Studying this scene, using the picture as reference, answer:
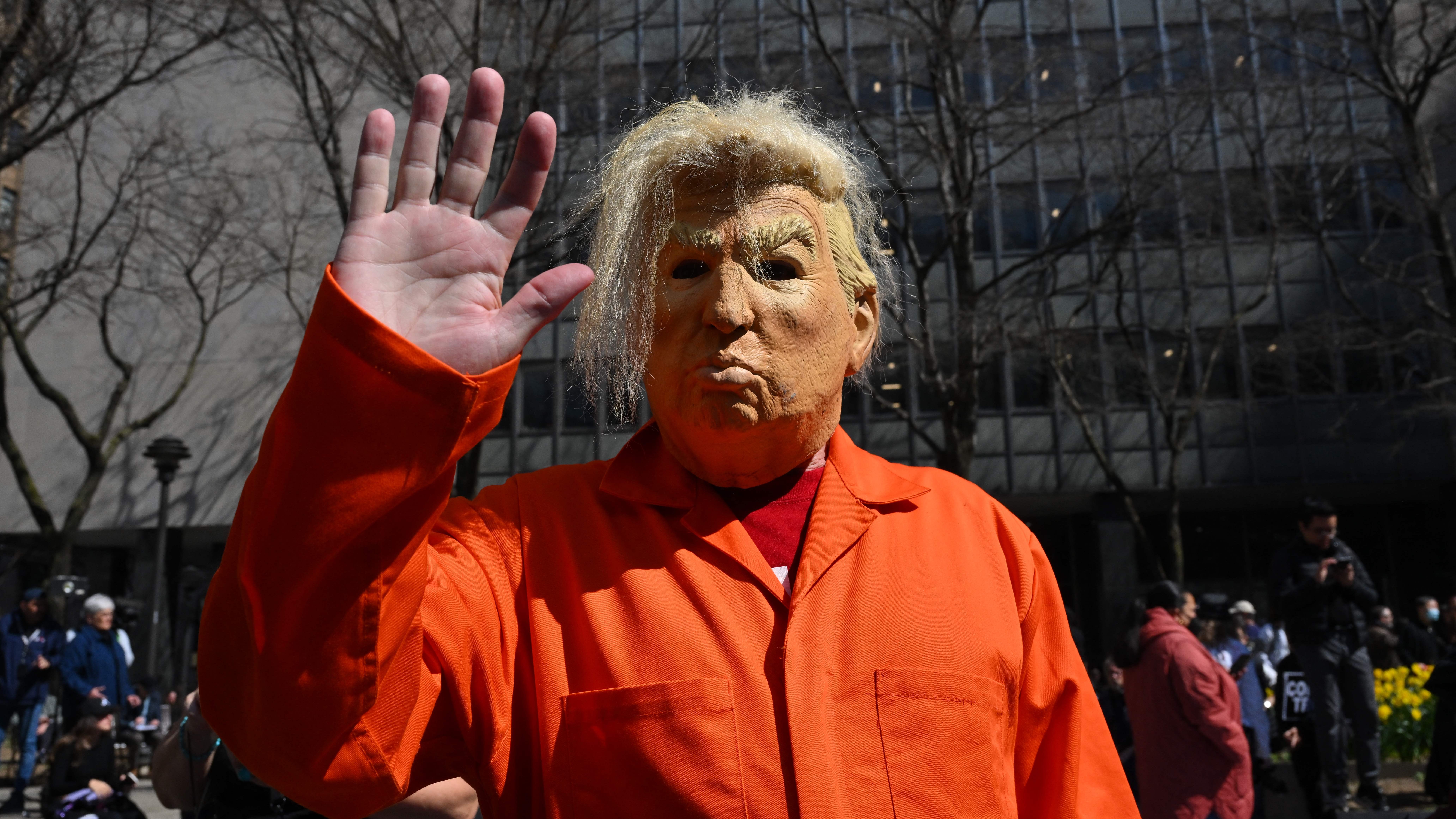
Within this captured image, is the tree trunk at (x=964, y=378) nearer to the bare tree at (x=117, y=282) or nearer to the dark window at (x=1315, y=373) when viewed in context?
the bare tree at (x=117, y=282)

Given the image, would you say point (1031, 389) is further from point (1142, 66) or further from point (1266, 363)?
point (1142, 66)

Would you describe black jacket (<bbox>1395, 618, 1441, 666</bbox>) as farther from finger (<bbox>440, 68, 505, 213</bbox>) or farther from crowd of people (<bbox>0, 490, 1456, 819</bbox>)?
finger (<bbox>440, 68, 505, 213</bbox>)

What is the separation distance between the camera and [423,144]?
1.23 m

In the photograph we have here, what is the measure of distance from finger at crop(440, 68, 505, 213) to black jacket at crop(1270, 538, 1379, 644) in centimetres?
658

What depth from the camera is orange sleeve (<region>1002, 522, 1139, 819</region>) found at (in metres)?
1.68

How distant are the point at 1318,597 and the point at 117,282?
1386 centimetres

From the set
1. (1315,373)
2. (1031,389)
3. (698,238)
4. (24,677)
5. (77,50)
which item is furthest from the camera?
(1031,389)

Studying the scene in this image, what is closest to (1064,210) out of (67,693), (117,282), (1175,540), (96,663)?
(1175,540)

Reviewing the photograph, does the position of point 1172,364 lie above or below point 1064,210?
below

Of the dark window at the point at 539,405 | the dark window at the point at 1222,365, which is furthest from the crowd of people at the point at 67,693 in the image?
the dark window at the point at 1222,365

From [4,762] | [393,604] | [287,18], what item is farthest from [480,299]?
[4,762]

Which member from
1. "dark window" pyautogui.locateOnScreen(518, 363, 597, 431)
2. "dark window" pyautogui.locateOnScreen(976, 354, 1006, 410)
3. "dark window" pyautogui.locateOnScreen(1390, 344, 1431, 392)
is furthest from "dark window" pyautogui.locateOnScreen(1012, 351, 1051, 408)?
"dark window" pyautogui.locateOnScreen(518, 363, 597, 431)

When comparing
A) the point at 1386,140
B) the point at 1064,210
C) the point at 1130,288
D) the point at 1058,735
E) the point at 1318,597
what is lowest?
the point at 1318,597

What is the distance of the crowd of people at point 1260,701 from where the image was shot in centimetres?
549
